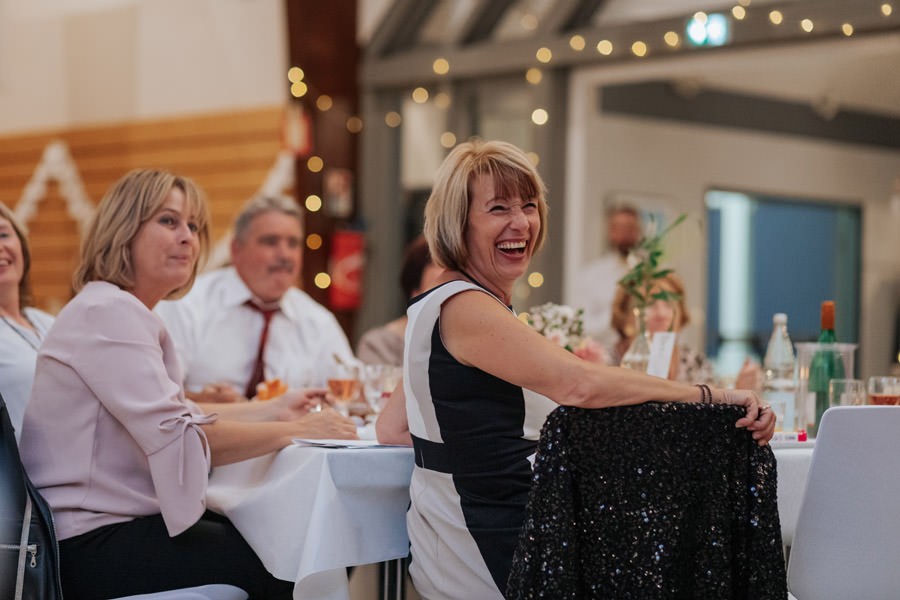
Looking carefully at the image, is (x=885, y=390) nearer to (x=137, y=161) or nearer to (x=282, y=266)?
(x=282, y=266)

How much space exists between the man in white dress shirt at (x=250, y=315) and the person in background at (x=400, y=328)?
112 mm

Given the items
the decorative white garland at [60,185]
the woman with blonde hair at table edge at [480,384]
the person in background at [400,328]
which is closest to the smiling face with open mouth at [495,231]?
the woman with blonde hair at table edge at [480,384]

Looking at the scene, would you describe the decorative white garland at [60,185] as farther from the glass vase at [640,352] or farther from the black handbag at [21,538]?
the black handbag at [21,538]

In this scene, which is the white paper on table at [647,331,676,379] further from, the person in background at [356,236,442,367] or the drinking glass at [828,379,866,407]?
the person in background at [356,236,442,367]

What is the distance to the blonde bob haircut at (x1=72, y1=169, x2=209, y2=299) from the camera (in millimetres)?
2623

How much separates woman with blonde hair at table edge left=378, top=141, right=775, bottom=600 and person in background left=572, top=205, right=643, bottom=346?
13.1ft

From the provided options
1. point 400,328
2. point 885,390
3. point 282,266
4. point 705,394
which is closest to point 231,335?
point 282,266

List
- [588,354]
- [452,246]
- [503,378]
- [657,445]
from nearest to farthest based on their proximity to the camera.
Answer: [657,445] → [503,378] → [452,246] → [588,354]

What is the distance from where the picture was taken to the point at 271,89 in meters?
7.89

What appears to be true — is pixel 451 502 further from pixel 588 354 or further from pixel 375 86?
pixel 375 86

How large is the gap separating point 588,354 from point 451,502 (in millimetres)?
1186

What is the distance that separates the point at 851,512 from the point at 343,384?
58.2 inches

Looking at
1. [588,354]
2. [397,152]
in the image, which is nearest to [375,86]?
[397,152]

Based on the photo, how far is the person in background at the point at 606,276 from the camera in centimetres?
646
